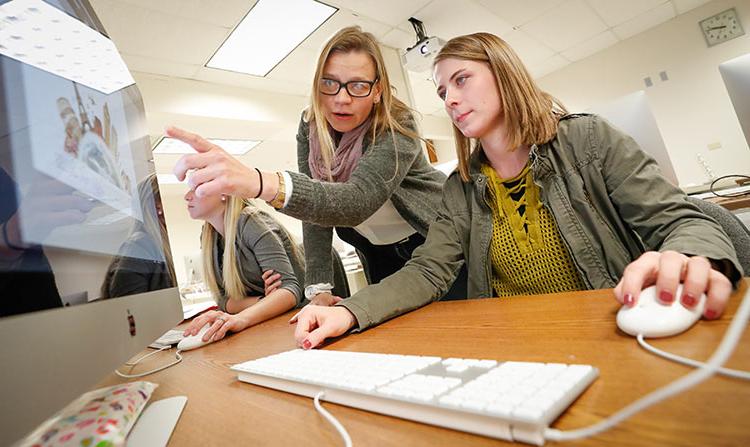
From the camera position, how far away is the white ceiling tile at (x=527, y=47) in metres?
4.10

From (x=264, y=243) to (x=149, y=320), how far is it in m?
0.89

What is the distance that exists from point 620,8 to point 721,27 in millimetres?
1350

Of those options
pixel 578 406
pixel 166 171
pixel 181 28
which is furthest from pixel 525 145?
pixel 166 171

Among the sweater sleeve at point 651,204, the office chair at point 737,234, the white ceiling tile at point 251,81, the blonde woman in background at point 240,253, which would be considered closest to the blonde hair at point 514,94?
the sweater sleeve at point 651,204

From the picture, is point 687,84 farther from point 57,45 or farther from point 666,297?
point 57,45

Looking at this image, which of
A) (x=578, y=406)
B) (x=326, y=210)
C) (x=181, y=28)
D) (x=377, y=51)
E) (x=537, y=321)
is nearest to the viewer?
(x=578, y=406)

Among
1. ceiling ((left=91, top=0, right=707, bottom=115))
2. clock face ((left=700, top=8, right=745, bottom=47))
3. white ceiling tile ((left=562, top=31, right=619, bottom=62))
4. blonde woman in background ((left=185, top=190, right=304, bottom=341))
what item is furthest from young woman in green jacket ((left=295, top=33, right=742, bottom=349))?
clock face ((left=700, top=8, right=745, bottom=47))

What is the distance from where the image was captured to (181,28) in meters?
2.68

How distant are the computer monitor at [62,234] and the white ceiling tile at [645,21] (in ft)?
17.9

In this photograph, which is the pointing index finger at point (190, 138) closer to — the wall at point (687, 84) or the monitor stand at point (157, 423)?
the monitor stand at point (157, 423)

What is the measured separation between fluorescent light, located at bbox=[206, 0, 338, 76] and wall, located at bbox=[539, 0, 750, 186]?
13.4 ft

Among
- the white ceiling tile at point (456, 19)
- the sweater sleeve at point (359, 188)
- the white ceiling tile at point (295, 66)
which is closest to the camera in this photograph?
the sweater sleeve at point (359, 188)

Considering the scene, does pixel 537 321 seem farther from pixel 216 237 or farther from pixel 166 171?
pixel 166 171

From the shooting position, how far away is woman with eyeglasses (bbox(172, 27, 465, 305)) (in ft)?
2.53
